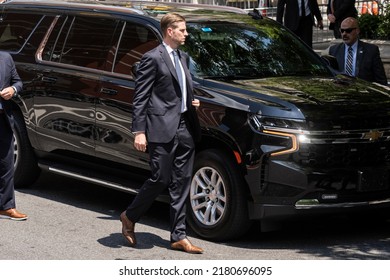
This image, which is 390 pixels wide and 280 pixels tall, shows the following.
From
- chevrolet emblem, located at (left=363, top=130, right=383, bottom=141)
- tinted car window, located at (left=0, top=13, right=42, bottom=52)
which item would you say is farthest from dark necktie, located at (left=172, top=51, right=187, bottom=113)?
tinted car window, located at (left=0, top=13, right=42, bottom=52)

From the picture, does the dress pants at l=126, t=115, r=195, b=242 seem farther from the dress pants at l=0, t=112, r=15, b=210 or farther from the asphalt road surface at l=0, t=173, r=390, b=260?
the dress pants at l=0, t=112, r=15, b=210

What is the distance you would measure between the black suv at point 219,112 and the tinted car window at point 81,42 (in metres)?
0.01

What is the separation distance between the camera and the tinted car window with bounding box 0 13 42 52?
1134 cm

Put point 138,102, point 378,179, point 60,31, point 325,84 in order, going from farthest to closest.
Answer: point 60,31
point 325,84
point 378,179
point 138,102

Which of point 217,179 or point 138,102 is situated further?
point 217,179

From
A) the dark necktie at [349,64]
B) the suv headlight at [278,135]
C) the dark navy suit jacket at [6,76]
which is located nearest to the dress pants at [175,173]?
the suv headlight at [278,135]

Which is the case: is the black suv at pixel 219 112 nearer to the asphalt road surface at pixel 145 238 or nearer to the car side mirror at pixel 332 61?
the car side mirror at pixel 332 61

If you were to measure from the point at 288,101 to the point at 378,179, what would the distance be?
3.18 feet

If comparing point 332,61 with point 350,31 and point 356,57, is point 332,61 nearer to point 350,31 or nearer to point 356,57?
point 356,57

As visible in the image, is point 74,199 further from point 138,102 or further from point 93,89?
point 138,102

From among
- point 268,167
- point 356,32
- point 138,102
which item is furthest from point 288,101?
point 356,32

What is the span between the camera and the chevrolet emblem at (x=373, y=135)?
29.1 feet

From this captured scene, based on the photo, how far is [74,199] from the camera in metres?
11.0

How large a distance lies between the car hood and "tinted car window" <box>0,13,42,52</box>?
2885mm
